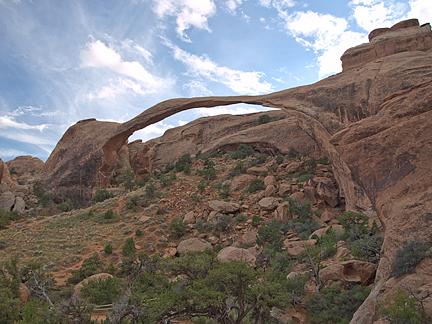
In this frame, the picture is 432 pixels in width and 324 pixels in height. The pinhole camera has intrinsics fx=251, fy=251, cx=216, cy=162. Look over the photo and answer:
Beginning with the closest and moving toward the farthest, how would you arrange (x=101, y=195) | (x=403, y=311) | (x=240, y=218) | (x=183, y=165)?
(x=403, y=311), (x=240, y=218), (x=101, y=195), (x=183, y=165)

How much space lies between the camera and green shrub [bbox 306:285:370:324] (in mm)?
5367

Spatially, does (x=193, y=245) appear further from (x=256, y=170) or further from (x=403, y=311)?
(x=403, y=311)

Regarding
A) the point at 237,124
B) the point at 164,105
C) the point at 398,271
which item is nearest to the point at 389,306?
the point at 398,271

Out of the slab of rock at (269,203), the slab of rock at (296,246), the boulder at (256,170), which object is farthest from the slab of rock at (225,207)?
the boulder at (256,170)

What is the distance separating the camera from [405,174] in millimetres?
4574

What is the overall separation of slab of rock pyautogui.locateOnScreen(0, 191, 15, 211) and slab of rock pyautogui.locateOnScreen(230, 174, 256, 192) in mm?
18188

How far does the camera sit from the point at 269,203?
44.4 feet

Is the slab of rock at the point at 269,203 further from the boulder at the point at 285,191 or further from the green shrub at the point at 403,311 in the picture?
the green shrub at the point at 403,311

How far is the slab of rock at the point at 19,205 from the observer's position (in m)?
20.0

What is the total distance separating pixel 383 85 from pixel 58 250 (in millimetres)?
17070

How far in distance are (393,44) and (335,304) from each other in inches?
783

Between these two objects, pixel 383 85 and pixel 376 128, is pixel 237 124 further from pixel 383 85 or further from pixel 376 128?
pixel 376 128

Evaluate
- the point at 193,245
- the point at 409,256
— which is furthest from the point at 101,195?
the point at 409,256

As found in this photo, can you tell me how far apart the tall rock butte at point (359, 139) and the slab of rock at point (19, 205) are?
282cm
